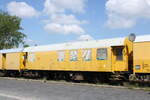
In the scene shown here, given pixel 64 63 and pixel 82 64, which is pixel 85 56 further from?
pixel 64 63

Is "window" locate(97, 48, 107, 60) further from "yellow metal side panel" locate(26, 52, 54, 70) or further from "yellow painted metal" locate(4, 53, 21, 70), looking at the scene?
"yellow painted metal" locate(4, 53, 21, 70)

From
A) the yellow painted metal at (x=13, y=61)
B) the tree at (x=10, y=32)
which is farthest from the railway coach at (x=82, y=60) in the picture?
the tree at (x=10, y=32)

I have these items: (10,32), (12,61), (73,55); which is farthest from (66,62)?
(10,32)

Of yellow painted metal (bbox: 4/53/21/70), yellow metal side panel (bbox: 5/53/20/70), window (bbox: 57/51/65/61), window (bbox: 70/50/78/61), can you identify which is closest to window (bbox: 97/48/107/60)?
window (bbox: 70/50/78/61)

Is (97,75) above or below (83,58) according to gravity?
below

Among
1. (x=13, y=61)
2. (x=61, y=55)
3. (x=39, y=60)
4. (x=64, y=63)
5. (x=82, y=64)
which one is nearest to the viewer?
(x=82, y=64)

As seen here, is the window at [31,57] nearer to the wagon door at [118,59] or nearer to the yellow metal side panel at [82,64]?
the yellow metal side panel at [82,64]

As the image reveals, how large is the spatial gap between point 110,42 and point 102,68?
2113 millimetres

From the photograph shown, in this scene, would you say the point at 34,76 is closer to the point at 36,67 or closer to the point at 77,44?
the point at 36,67

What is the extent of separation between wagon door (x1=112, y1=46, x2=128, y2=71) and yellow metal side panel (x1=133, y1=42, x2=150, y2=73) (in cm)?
140

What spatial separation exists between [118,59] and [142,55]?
2.43 metres

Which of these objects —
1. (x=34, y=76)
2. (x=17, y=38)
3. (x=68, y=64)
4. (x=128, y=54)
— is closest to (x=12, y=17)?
(x=17, y=38)

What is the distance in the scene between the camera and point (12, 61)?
97.2 feet

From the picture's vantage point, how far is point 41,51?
24.9 metres
